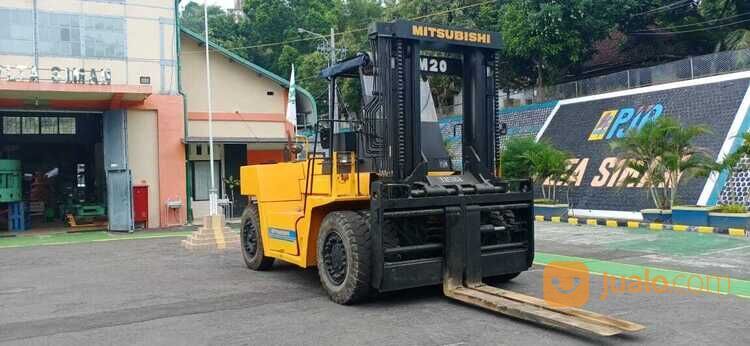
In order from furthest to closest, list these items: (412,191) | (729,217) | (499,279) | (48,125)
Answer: (48,125) → (729,217) → (499,279) → (412,191)

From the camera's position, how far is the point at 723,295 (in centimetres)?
769

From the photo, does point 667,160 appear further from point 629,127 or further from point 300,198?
point 300,198

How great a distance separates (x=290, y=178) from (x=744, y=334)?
5864mm

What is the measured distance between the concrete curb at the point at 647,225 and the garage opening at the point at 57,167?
48.6 ft

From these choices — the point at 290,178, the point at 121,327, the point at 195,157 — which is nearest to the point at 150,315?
the point at 121,327

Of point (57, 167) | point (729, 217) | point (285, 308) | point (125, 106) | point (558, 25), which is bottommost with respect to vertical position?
point (285, 308)

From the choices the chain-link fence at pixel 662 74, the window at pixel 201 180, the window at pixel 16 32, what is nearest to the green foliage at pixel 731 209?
the chain-link fence at pixel 662 74

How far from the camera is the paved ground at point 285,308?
246 inches

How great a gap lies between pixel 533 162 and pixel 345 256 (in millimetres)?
12715

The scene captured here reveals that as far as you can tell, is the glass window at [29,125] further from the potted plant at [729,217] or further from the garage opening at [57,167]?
the potted plant at [729,217]

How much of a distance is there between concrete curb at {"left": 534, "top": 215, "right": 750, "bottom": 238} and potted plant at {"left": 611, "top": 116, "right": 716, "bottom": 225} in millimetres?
340

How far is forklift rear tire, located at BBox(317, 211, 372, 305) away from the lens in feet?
24.0

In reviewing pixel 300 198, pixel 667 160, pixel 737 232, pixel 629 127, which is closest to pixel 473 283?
pixel 300 198

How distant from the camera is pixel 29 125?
23.5 metres
